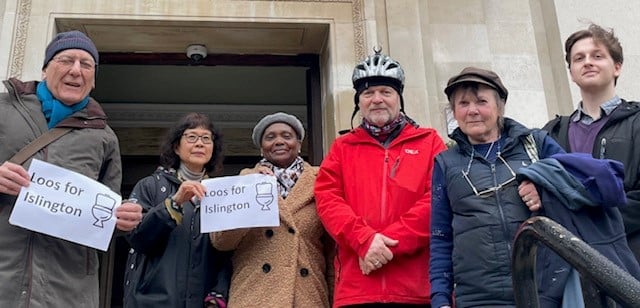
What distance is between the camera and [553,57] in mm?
6168

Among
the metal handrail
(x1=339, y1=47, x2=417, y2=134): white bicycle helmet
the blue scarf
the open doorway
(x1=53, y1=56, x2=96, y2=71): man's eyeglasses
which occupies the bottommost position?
the metal handrail

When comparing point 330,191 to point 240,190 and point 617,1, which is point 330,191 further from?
point 617,1

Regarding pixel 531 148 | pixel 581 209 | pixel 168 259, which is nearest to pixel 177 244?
pixel 168 259

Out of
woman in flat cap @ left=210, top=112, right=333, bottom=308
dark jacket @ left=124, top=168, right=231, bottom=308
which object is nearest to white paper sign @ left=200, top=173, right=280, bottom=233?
woman in flat cap @ left=210, top=112, right=333, bottom=308

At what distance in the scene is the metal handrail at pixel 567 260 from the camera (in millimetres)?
1767

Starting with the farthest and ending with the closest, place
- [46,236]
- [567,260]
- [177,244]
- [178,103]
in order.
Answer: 1. [178,103]
2. [177,244]
3. [46,236]
4. [567,260]

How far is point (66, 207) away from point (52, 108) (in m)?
0.51

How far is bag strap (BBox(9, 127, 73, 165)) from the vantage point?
297 centimetres

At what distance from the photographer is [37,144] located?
9.88ft

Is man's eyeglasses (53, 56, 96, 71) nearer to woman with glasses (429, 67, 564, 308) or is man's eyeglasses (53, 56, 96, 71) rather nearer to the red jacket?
the red jacket

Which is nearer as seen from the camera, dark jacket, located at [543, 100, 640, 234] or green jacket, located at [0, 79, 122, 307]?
green jacket, located at [0, 79, 122, 307]

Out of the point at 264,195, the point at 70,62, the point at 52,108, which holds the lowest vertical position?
the point at 264,195

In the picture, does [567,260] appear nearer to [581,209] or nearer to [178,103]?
[581,209]

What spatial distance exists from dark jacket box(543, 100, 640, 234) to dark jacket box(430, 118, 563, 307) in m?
0.41
